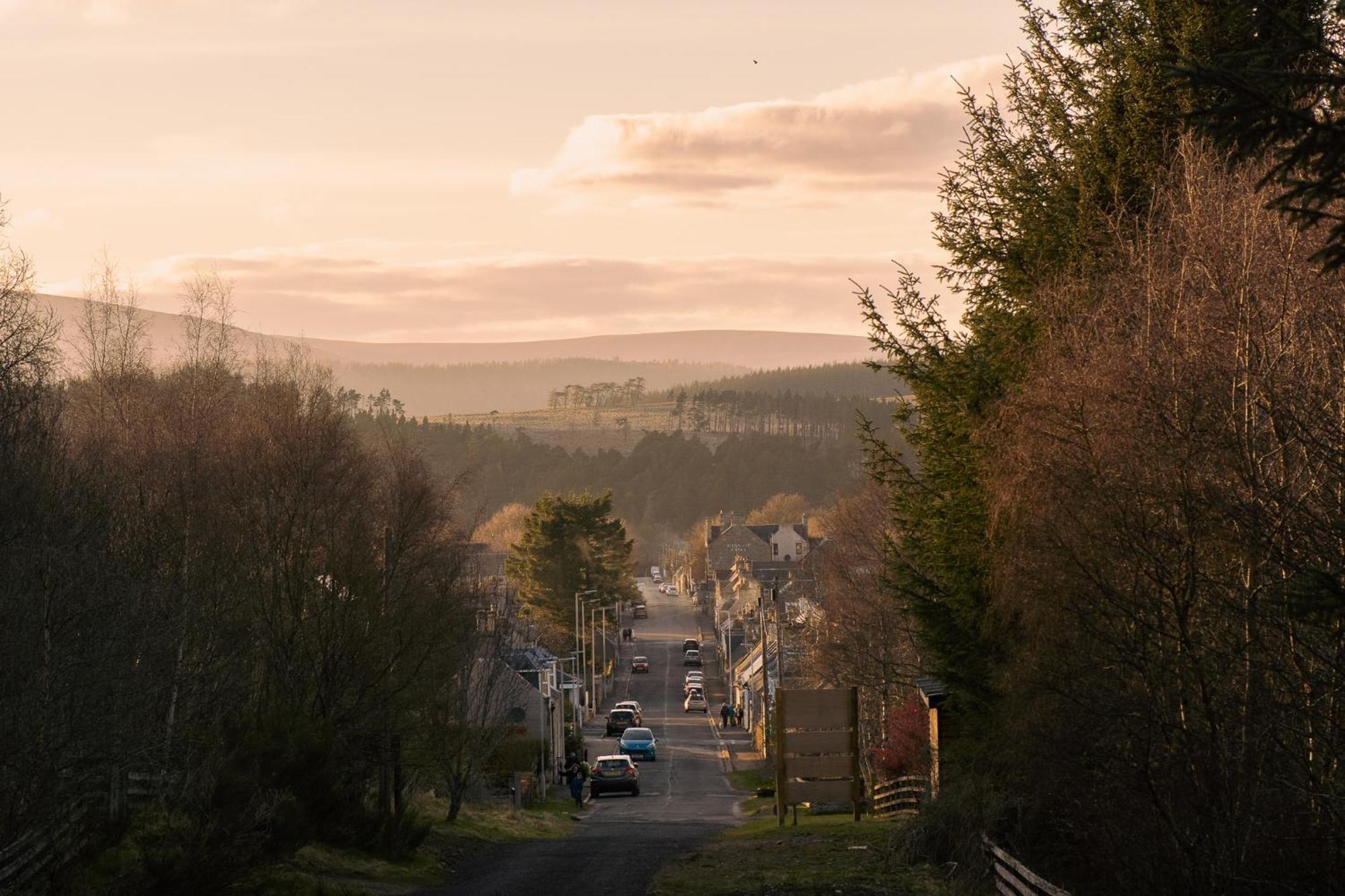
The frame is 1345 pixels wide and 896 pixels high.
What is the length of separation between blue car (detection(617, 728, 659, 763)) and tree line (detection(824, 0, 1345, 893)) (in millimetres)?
41858

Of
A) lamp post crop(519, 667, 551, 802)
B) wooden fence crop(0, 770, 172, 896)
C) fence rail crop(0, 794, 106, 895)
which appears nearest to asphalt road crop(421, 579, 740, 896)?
lamp post crop(519, 667, 551, 802)

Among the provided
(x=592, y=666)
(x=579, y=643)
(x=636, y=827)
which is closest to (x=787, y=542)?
(x=579, y=643)

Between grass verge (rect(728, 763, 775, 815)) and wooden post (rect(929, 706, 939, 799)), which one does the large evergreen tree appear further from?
wooden post (rect(929, 706, 939, 799))

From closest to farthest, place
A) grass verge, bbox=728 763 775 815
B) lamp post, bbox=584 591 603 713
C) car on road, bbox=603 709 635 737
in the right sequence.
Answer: grass verge, bbox=728 763 775 815
car on road, bbox=603 709 635 737
lamp post, bbox=584 591 603 713

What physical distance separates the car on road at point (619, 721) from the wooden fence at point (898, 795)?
43997 millimetres

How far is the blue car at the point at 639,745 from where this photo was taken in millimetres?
65438

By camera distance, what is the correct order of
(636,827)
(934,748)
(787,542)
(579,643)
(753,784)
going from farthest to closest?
(787,542) < (579,643) < (753,784) < (636,827) < (934,748)

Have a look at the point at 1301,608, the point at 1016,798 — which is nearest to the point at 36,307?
the point at 1016,798

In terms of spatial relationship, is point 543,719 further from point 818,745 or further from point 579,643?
point 579,643

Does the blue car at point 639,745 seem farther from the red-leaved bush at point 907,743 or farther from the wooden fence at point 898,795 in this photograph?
the wooden fence at point 898,795

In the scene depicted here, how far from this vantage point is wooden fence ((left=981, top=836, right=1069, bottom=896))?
46.7ft

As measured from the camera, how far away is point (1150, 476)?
15781mm

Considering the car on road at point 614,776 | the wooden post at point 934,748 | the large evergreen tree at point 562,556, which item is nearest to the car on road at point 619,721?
the large evergreen tree at point 562,556

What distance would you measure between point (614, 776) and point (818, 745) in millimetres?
21797
